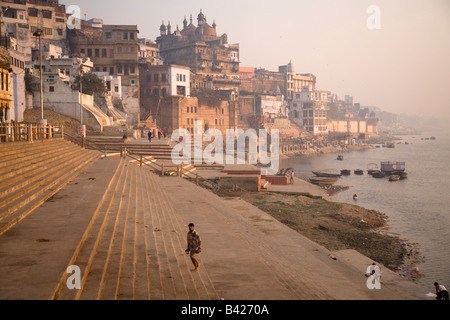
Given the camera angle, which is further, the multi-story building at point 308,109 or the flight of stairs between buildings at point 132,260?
the multi-story building at point 308,109

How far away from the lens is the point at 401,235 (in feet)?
87.9

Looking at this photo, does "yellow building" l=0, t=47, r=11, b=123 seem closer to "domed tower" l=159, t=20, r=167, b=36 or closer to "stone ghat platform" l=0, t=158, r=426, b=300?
"stone ghat platform" l=0, t=158, r=426, b=300

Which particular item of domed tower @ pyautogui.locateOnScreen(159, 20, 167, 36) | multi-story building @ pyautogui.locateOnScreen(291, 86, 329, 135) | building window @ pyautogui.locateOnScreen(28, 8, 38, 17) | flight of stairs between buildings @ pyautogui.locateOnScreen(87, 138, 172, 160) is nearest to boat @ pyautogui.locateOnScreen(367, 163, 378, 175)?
flight of stairs between buildings @ pyautogui.locateOnScreen(87, 138, 172, 160)

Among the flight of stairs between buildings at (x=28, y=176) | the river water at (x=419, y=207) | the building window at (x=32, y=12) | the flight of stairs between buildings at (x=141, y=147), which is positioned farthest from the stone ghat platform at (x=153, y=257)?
the building window at (x=32, y=12)

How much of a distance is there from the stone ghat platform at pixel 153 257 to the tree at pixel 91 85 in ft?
107

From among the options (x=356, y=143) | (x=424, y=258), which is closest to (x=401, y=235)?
(x=424, y=258)

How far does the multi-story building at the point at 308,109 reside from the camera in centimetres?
11538

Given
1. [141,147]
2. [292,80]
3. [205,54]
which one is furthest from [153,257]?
[292,80]

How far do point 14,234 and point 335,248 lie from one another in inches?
565

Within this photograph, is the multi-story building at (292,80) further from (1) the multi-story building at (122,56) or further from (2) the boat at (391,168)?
(1) the multi-story building at (122,56)

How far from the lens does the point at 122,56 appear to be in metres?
60.0
